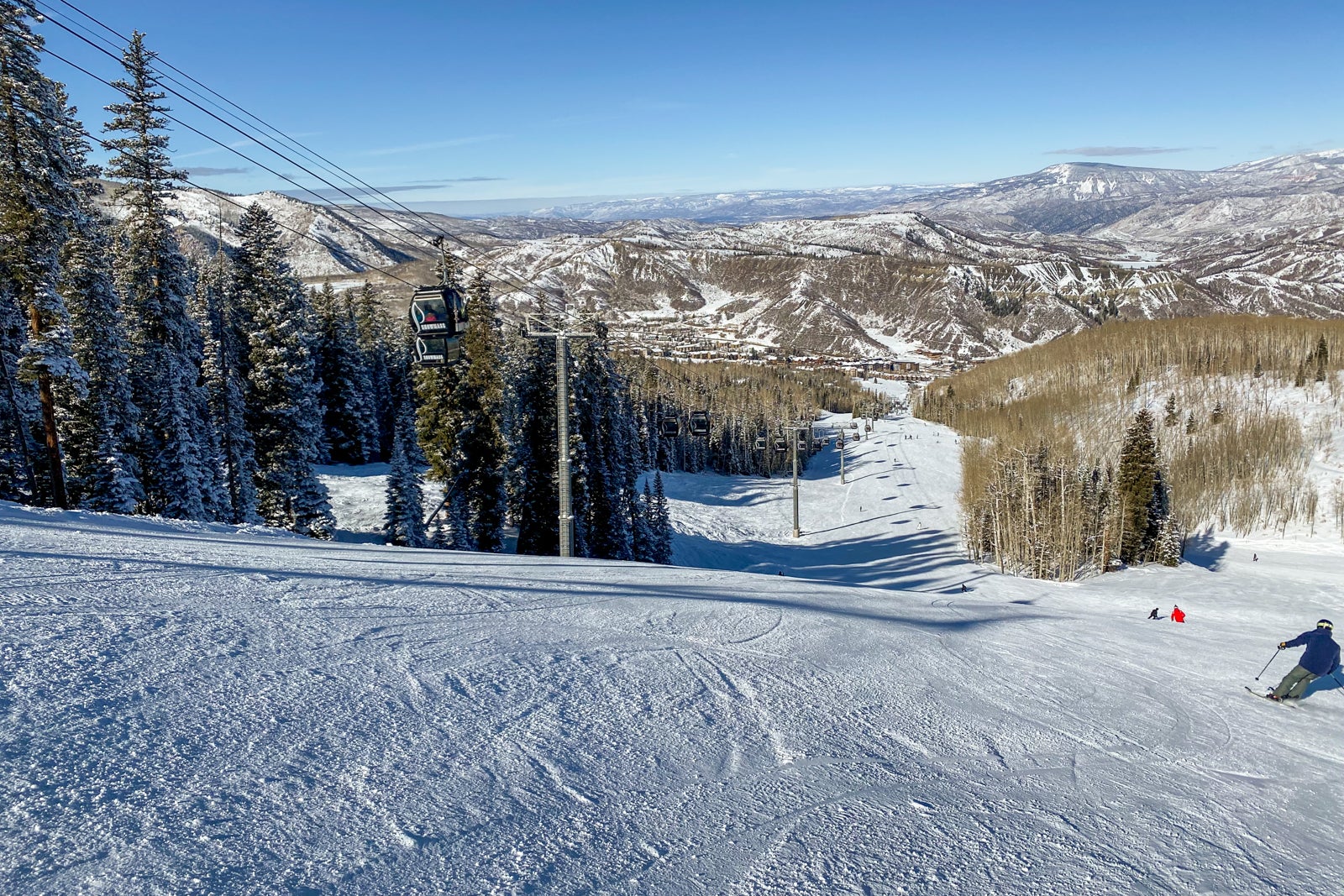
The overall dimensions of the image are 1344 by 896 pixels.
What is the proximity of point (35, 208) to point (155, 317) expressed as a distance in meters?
5.86

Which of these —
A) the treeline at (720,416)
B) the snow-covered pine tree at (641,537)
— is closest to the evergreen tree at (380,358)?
the treeline at (720,416)

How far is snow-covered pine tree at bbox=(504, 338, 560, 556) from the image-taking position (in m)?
32.5

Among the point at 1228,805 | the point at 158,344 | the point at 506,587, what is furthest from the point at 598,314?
the point at 1228,805

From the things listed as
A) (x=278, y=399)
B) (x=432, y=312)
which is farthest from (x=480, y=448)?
(x=432, y=312)

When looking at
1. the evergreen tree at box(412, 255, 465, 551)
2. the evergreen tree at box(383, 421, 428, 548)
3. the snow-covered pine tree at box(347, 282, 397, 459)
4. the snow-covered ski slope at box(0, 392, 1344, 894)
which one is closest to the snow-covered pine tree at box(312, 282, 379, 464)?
the snow-covered pine tree at box(347, 282, 397, 459)

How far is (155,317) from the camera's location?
83.0 feet

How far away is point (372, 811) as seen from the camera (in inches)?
173

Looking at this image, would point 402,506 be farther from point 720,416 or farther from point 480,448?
point 720,416

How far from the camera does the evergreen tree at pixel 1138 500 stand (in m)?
50.2

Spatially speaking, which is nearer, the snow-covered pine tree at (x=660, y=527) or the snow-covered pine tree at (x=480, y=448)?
the snow-covered pine tree at (x=480, y=448)

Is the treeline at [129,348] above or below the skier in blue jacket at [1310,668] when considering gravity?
above

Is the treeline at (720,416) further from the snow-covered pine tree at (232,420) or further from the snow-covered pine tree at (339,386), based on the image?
the snow-covered pine tree at (232,420)

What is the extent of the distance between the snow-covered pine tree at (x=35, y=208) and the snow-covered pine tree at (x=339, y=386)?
1109 inches

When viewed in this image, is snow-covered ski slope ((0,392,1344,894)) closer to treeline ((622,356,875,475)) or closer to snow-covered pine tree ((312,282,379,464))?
snow-covered pine tree ((312,282,379,464))
